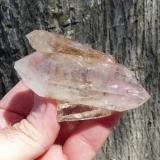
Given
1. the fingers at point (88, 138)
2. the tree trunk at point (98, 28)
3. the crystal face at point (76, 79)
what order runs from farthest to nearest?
the tree trunk at point (98, 28) → the fingers at point (88, 138) → the crystal face at point (76, 79)

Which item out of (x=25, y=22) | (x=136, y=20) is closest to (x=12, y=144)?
(x=25, y=22)

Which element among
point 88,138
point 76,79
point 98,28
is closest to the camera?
point 76,79

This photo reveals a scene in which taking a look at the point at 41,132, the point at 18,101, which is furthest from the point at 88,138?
the point at 18,101

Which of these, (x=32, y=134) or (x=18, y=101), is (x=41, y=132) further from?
(x=18, y=101)

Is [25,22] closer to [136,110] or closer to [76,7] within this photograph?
[76,7]

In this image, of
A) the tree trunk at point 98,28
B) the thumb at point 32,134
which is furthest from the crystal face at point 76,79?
the tree trunk at point 98,28

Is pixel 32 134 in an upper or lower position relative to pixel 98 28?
lower

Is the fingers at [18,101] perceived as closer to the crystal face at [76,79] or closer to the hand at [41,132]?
the hand at [41,132]
